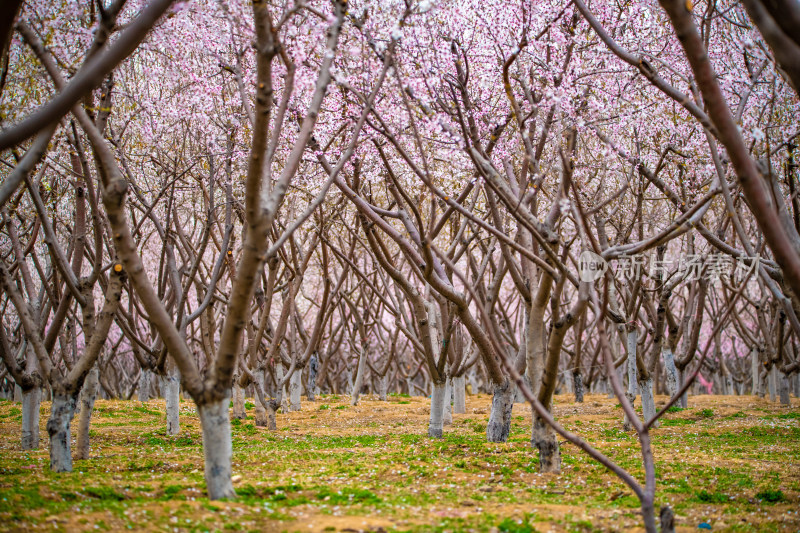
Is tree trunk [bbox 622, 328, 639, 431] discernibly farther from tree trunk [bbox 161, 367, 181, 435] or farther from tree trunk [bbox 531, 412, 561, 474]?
tree trunk [bbox 161, 367, 181, 435]

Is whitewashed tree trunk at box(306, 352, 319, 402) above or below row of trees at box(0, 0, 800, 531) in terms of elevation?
below

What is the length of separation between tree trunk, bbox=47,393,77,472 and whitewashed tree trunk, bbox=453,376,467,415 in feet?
39.2

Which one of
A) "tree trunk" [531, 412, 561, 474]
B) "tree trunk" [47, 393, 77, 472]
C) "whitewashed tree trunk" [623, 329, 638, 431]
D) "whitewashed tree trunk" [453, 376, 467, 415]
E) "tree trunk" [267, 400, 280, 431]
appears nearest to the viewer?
"tree trunk" [47, 393, 77, 472]

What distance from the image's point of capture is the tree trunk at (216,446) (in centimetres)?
546

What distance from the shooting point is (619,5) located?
31.4ft

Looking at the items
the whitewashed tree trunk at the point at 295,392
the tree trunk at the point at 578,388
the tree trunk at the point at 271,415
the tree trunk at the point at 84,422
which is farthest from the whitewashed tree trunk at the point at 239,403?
the tree trunk at the point at 578,388

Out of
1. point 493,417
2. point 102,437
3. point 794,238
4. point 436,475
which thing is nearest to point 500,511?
point 436,475

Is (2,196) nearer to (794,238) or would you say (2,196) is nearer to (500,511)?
(500,511)

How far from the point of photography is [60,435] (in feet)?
24.2

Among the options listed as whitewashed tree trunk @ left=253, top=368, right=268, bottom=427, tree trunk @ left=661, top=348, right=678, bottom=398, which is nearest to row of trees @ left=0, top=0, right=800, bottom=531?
whitewashed tree trunk @ left=253, top=368, right=268, bottom=427

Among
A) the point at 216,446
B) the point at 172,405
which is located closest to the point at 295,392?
the point at 172,405

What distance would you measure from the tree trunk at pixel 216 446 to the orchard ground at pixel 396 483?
0.59 feet

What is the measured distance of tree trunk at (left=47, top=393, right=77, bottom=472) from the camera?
732 centimetres

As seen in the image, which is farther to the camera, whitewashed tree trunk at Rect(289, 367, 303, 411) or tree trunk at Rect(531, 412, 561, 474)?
whitewashed tree trunk at Rect(289, 367, 303, 411)
